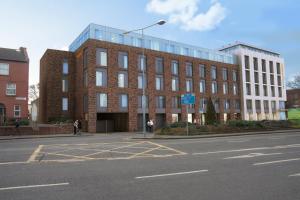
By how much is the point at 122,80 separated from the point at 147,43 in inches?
370

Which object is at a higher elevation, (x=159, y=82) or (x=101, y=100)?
(x=159, y=82)

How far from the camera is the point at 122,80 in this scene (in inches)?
1710

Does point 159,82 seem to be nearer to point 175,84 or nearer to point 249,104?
point 175,84

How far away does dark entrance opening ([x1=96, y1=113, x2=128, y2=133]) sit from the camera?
41812mm

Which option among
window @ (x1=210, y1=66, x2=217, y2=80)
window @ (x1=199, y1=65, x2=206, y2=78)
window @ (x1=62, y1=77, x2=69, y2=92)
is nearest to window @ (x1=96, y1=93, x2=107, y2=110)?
window @ (x1=62, y1=77, x2=69, y2=92)

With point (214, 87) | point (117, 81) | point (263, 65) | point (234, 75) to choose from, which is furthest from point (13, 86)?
point (263, 65)

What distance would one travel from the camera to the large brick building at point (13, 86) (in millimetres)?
35312

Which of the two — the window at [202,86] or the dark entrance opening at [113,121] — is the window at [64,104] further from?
the window at [202,86]

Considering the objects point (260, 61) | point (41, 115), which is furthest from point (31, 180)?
point (260, 61)

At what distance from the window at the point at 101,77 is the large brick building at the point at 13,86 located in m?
9.61

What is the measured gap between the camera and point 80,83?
43719 mm

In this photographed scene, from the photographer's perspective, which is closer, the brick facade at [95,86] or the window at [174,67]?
the brick facade at [95,86]

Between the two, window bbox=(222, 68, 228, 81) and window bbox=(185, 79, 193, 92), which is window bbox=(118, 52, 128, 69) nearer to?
window bbox=(185, 79, 193, 92)

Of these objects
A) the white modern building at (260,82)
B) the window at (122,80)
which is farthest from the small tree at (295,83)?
the window at (122,80)
